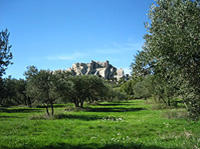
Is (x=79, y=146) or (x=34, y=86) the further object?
(x=34, y=86)

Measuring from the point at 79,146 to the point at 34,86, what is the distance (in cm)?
2062

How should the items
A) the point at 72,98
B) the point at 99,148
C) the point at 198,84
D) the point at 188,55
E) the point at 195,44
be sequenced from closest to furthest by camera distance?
the point at 195,44 → the point at 188,55 → the point at 198,84 → the point at 99,148 → the point at 72,98

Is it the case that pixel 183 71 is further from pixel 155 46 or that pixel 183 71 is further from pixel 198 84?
pixel 155 46

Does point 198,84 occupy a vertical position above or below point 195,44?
below

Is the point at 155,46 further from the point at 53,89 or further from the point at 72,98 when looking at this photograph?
the point at 72,98

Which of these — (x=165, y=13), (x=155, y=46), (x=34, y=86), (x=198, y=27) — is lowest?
(x=34, y=86)

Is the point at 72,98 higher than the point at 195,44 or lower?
lower

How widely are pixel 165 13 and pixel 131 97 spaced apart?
124000mm

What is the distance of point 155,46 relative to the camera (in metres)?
10.6

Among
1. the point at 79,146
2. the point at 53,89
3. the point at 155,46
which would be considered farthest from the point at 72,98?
the point at 155,46

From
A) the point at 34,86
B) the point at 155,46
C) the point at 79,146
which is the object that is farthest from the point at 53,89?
the point at 155,46

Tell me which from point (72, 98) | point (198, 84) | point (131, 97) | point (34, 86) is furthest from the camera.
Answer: point (131, 97)

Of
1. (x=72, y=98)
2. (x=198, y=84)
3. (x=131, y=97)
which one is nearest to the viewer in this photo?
(x=198, y=84)

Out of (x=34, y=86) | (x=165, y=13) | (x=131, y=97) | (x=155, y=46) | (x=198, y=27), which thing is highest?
(x=165, y=13)
